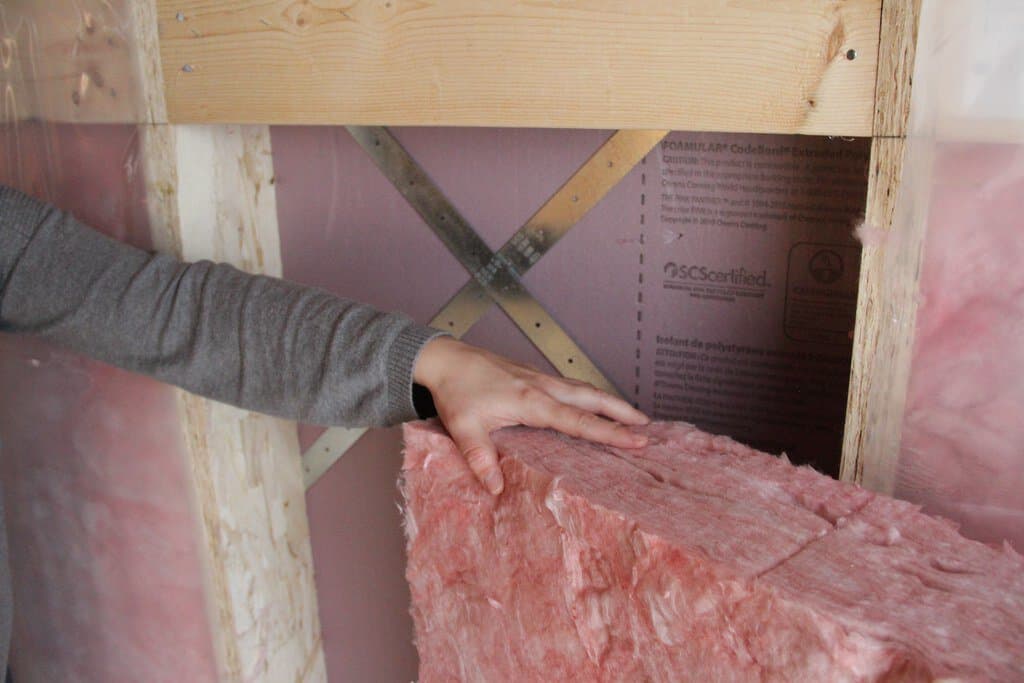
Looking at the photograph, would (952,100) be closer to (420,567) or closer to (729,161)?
(729,161)

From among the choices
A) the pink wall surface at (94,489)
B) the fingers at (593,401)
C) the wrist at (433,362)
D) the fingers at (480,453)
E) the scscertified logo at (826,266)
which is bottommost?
the pink wall surface at (94,489)

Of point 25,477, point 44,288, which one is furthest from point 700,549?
point 25,477

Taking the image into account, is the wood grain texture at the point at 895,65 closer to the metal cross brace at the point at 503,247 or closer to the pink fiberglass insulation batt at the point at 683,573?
the pink fiberglass insulation batt at the point at 683,573

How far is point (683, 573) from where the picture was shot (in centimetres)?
106

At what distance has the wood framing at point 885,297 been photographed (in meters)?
1.12

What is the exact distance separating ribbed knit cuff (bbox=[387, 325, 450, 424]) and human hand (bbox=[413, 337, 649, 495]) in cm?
1

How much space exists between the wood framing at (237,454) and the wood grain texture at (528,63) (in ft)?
A: 0.52

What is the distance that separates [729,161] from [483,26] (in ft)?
1.83

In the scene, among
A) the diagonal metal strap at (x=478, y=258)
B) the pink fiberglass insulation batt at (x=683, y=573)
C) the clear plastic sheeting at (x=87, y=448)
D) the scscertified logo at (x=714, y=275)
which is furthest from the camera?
the diagonal metal strap at (x=478, y=258)

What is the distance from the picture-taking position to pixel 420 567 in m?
1.46

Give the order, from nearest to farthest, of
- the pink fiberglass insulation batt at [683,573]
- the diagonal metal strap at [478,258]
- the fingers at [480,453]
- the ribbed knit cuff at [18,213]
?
1. the pink fiberglass insulation batt at [683,573]
2. the fingers at [480,453]
3. the ribbed knit cuff at [18,213]
4. the diagonal metal strap at [478,258]

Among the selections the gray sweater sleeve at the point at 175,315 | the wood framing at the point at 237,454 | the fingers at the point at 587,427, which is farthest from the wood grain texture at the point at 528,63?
the fingers at the point at 587,427

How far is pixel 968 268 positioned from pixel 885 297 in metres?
0.11

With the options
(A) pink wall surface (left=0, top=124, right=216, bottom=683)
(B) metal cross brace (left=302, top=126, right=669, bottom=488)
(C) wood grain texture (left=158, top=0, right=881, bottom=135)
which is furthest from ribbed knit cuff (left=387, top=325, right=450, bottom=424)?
(A) pink wall surface (left=0, top=124, right=216, bottom=683)
